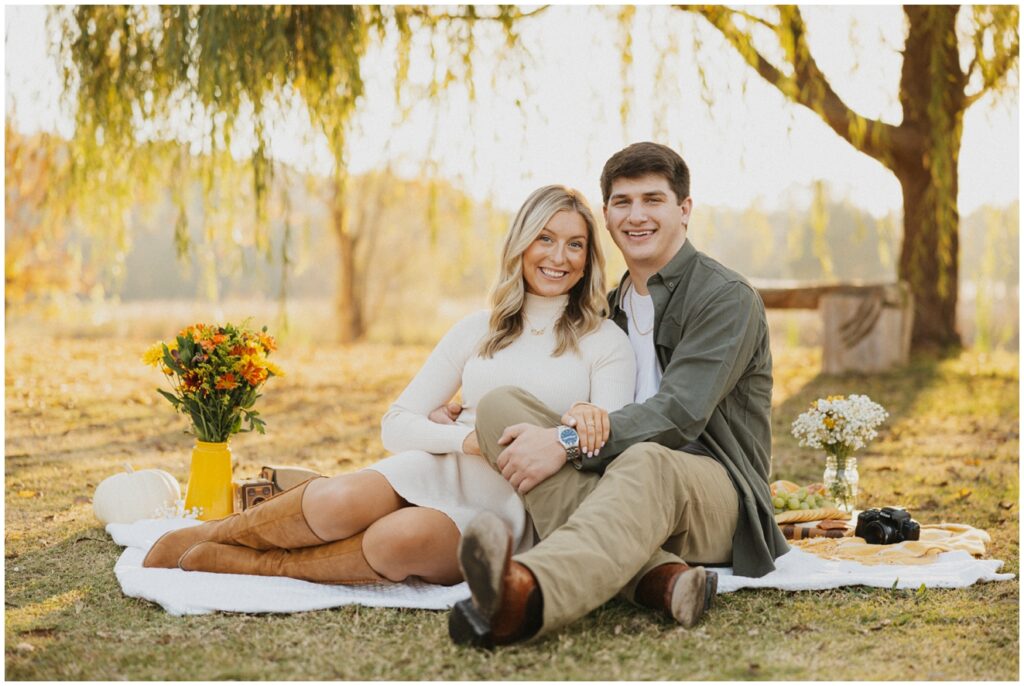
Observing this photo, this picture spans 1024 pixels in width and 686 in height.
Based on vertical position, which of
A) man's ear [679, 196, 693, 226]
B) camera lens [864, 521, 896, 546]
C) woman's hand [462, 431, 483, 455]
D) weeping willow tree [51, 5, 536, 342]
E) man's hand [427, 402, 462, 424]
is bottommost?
camera lens [864, 521, 896, 546]

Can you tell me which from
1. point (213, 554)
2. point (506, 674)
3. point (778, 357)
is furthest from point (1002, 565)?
point (778, 357)

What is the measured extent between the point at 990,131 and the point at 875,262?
45.9 ft

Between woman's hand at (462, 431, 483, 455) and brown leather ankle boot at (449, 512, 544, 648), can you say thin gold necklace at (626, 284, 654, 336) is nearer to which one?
woman's hand at (462, 431, 483, 455)

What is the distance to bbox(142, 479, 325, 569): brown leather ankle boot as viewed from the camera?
2633mm

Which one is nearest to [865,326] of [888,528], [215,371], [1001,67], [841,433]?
[1001,67]

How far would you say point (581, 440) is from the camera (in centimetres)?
248

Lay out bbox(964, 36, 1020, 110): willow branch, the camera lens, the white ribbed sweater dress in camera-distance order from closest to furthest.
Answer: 1. the white ribbed sweater dress
2. the camera lens
3. bbox(964, 36, 1020, 110): willow branch

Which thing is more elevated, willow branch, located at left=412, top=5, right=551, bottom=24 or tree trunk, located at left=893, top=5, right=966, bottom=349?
willow branch, located at left=412, top=5, right=551, bottom=24

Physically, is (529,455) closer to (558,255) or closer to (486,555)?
(486,555)

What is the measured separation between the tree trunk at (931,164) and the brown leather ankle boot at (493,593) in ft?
12.5

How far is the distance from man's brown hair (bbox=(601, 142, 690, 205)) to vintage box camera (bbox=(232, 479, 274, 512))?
1.58 m

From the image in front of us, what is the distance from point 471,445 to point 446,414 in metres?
0.27

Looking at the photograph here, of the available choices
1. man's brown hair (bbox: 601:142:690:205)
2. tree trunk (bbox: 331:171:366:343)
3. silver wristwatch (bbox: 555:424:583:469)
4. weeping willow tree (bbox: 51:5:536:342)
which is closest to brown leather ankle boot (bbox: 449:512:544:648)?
silver wristwatch (bbox: 555:424:583:469)

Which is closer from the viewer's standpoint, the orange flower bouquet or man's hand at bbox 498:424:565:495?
man's hand at bbox 498:424:565:495
